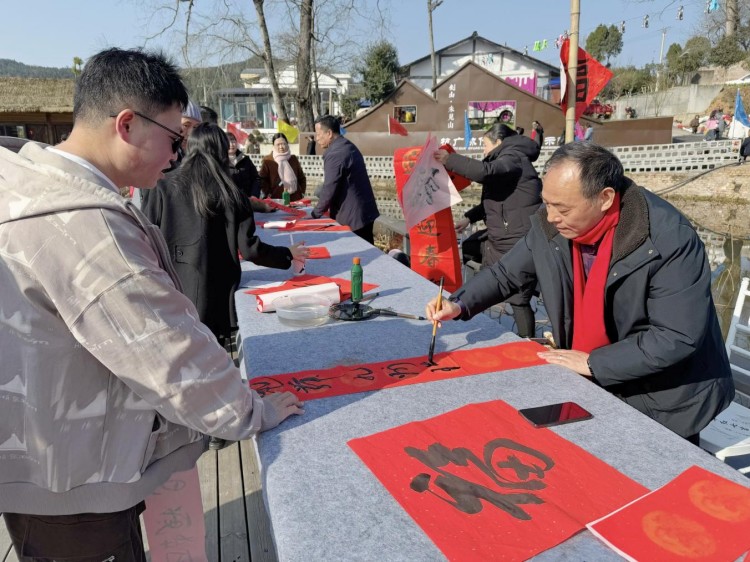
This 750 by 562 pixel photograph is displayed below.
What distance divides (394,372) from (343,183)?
3.10 meters

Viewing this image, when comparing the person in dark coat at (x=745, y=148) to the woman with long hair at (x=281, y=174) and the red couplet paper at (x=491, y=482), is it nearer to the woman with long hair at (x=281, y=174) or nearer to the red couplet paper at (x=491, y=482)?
the woman with long hair at (x=281, y=174)

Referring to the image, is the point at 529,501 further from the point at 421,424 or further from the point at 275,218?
the point at 275,218

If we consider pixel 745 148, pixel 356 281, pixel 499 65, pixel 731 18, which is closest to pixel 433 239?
pixel 356 281

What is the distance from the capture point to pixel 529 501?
1.06 metres

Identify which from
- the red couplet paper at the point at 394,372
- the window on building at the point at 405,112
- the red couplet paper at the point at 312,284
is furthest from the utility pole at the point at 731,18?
the red couplet paper at the point at 394,372

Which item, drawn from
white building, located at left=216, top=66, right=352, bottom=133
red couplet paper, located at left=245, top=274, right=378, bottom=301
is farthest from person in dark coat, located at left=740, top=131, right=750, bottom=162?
white building, located at left=216, top=66, right=352, bottom=133

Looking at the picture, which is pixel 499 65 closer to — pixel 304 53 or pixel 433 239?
pixel 304 53

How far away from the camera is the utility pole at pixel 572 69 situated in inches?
227

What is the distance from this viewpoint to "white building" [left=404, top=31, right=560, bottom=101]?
3167 centimetres

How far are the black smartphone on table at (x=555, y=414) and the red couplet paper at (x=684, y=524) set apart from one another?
291 mm

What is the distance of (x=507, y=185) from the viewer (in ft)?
11.8

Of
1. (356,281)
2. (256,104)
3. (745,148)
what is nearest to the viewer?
(356,281)

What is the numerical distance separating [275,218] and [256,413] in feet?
12.7

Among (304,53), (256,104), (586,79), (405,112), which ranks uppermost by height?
(256,104)
